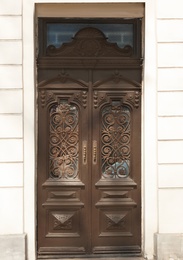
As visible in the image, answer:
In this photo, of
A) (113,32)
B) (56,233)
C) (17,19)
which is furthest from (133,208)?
(17,19)

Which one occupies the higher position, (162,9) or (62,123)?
(162,9)

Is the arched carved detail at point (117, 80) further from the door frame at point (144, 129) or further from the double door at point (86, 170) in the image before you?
the door frame at point (144, 129)

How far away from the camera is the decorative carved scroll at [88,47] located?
7.44m

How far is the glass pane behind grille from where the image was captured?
7480 mm

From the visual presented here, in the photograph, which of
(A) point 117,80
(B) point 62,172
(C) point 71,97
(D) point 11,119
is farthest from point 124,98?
(D) point 11,119

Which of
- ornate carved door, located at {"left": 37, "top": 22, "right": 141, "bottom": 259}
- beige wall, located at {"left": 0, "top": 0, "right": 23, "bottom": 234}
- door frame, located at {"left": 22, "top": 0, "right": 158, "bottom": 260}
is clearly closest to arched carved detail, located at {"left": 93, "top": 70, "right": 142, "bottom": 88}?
ornate carved door, located at {"left": 37, "top": 22, "right": 141, "bottom": 259}

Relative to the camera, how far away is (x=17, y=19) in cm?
716

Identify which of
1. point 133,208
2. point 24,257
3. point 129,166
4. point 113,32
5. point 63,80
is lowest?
point 24,257

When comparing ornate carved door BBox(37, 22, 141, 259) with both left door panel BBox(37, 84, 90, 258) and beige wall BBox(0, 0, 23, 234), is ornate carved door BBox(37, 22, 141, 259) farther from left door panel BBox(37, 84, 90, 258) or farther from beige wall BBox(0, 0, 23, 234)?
beige wall BBox(0, 0, 23, 234)

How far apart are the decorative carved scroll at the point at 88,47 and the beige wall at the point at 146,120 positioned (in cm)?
41

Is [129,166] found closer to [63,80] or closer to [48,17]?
[63,80]

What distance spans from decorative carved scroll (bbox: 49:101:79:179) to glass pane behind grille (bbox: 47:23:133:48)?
0.87 metres

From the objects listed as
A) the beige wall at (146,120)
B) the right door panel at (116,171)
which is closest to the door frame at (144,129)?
the beige wall at (146,120)

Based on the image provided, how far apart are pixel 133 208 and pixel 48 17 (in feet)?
9.20
